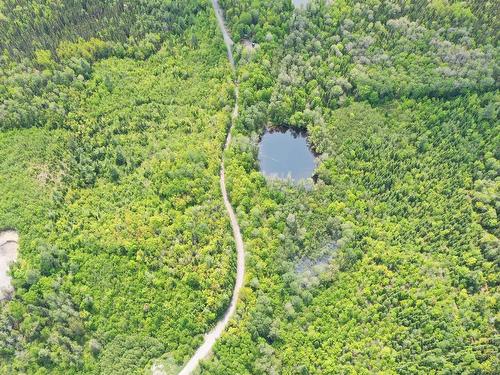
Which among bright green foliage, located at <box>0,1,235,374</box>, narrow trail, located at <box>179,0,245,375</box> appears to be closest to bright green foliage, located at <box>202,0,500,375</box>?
narrow trail, located at <box>179,0,245,375</box>

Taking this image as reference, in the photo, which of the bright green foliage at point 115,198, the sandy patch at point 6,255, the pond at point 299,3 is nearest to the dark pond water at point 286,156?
the bright green foliage at point 115,198

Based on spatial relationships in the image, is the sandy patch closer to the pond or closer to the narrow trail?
the narrow trail

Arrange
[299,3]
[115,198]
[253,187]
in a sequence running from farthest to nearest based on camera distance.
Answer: [299,3], [253,187], [115,198]

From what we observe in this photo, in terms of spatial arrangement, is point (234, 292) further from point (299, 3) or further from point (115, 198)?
point (299, 3)

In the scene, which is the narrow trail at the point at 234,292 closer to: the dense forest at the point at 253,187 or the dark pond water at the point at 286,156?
the dense forest at the point at 253,187

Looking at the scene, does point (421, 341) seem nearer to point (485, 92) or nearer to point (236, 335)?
point (236, 335)

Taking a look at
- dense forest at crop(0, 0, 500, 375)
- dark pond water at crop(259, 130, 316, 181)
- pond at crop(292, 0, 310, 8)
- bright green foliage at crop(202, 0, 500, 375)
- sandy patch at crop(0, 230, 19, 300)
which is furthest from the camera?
pond at crop(292, 0, 310, 8)

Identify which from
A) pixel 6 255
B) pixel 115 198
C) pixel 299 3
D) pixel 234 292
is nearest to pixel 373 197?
pixel 234 292
